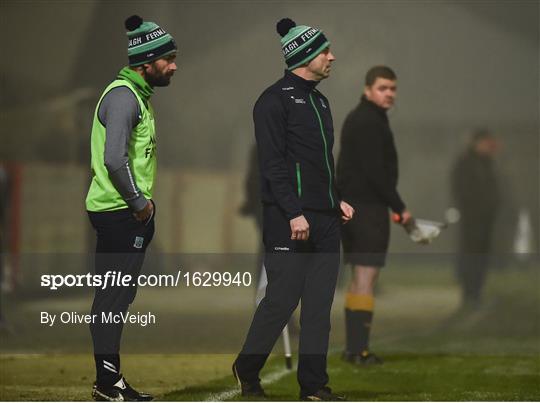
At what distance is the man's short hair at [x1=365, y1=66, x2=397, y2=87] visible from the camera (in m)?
9.29

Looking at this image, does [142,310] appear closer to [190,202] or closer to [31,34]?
[190,202]

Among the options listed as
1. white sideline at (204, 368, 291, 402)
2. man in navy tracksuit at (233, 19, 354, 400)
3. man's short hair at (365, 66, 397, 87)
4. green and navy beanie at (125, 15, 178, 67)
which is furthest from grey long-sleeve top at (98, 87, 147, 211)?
man's short hair at (365, 66, 397, 87)

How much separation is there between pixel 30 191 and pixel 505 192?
314cm

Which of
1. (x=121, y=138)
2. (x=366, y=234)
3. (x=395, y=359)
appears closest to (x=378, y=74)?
(x=366, y=234)

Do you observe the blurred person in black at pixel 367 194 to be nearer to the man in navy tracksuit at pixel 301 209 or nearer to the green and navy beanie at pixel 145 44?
the man in navy tracksuit at pixel 301 209

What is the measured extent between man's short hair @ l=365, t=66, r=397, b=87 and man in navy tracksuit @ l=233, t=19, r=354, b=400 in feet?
5.00

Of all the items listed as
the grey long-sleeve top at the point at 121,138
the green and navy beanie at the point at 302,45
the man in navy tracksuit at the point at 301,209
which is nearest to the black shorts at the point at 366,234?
the man in navy tracksuit at the point at 301,209

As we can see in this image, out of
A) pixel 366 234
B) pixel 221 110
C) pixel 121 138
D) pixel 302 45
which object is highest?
pixel 302 45

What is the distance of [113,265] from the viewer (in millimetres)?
7660

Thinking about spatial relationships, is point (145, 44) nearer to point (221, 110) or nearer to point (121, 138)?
point (121, 138)

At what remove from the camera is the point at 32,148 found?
9.49 m

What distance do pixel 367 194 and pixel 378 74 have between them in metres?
0.71

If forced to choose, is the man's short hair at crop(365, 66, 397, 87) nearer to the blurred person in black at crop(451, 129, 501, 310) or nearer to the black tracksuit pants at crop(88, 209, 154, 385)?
the blurred person in black at crop(451, 129, 501, 310)

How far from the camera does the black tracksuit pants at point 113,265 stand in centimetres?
757
